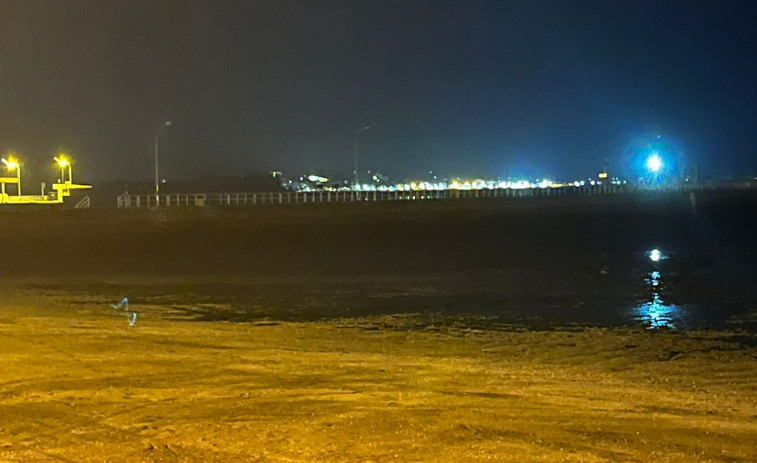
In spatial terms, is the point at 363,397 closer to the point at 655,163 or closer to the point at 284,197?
the point at 284,197

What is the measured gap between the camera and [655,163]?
167m

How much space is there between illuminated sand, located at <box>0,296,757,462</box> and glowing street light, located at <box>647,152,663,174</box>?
154913 millimetres

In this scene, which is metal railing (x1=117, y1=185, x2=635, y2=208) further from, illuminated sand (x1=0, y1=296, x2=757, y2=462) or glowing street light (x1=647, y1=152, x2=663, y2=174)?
glowing street light (x1=647, y1=152, x2=663, y2=174)

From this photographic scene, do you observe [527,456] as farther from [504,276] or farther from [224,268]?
[224,268]

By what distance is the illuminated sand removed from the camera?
8883mm

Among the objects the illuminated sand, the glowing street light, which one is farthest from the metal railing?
the glowing street light

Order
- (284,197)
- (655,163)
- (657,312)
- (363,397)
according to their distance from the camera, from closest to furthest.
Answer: (363,397) < (657,312) < (284,197) < (655,163)

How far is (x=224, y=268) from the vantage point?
124 feet

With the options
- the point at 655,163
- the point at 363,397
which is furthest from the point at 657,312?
the point at 655,163

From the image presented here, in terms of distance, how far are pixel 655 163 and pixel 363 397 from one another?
540 ft

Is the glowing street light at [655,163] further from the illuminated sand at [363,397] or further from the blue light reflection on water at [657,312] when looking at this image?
the illuminated sand at [363,397]

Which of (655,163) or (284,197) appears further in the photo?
(655,163)

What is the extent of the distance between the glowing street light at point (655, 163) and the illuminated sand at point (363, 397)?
508 ft

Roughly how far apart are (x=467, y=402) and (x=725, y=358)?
24.5ft
